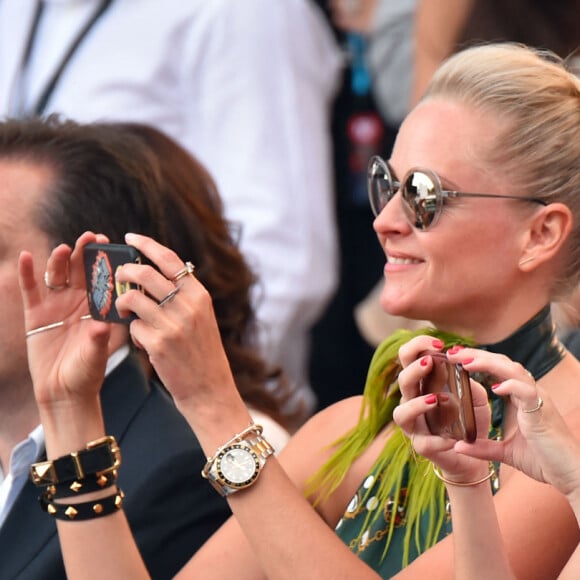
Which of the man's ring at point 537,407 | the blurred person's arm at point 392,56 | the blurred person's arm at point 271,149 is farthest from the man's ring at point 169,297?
the blurred person's arm at point 392,56

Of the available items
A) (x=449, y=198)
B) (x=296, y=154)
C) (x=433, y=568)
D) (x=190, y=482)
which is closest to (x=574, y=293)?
(x=449, y=198)

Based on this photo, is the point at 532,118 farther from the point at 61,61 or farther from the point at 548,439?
the point at 61,61

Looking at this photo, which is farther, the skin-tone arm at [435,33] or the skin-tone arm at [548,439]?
the skin-tone arm at [435,33]

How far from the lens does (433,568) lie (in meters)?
2.12

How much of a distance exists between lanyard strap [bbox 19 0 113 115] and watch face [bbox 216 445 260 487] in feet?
6.89

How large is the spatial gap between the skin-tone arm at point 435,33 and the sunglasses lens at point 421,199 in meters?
1.68

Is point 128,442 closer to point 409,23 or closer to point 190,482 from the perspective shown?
point 190,482

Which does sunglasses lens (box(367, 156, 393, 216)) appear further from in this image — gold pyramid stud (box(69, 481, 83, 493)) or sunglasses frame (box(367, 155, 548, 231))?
gold pyramid stud (box(69, 481, 83, 493))

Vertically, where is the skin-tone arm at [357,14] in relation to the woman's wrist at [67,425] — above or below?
above

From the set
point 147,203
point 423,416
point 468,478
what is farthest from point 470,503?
point 147,203

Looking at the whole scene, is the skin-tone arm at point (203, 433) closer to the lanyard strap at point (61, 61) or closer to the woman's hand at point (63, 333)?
the woman's hand at point (63, 333)

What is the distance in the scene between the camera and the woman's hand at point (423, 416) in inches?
75.4

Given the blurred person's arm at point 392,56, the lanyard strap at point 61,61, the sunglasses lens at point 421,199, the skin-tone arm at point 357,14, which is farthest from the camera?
the skin-tone arm at point 357,14

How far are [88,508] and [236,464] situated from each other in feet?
1.11
